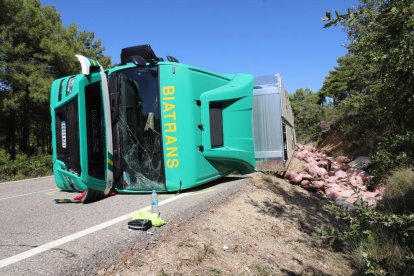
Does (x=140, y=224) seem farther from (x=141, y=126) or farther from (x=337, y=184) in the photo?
(x=337, y=184)

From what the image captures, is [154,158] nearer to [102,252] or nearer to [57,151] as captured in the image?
[57,151]

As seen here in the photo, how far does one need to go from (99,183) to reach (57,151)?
103cm

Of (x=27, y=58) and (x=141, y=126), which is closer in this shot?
(x=141, y=126)

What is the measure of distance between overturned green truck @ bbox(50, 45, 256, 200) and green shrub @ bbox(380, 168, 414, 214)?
12.8ft

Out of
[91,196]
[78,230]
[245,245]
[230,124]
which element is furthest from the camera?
[230,124]

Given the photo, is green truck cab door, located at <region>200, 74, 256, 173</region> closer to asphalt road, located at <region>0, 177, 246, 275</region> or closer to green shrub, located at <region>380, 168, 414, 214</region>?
asphalt road, located at <region>0, 177, 246, 275</region>

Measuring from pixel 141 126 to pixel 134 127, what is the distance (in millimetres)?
121

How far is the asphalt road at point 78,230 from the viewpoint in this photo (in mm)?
2674

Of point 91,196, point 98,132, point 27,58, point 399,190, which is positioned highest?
point 27,58

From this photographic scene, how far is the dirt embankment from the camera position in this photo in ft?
9.84

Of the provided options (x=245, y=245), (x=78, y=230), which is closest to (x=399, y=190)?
(x=245, y=245)

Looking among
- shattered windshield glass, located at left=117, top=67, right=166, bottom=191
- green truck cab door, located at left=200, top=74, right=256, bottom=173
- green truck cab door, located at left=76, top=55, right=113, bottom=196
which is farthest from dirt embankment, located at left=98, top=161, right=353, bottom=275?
green truck cab door, located at left=76, top=55, right=113, bottom=196

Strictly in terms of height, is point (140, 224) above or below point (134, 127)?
below

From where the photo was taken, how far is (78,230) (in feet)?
11.6
